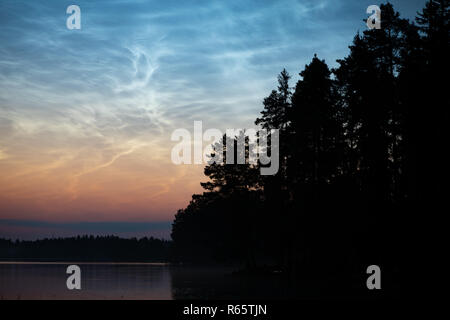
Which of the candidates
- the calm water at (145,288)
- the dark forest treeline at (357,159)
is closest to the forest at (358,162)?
the dark forest treeline at (357,159)

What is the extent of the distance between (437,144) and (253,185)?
3573 centimetres

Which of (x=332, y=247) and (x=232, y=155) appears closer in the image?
(x=332, y=247)

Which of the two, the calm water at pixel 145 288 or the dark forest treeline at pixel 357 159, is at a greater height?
the dark forest treeline at pixel 357 159

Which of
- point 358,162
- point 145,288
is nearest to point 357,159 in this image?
point 358,162

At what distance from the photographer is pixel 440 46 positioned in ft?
94.0

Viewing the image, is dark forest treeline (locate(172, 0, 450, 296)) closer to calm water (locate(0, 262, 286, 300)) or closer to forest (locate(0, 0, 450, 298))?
forest (locate(0, 0, 450, 298))

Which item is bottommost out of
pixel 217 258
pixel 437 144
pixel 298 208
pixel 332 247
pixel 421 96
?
pixel 217 258

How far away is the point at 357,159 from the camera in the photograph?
4100 cm

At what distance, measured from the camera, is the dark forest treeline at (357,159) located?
93.6 feet

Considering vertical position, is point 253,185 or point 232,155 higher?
point 232,155

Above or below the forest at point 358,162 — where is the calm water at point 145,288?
below

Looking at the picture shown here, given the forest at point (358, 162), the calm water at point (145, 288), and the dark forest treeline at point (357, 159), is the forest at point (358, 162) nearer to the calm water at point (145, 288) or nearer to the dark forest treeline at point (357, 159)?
the dark forest treeline at point (357, 159)
